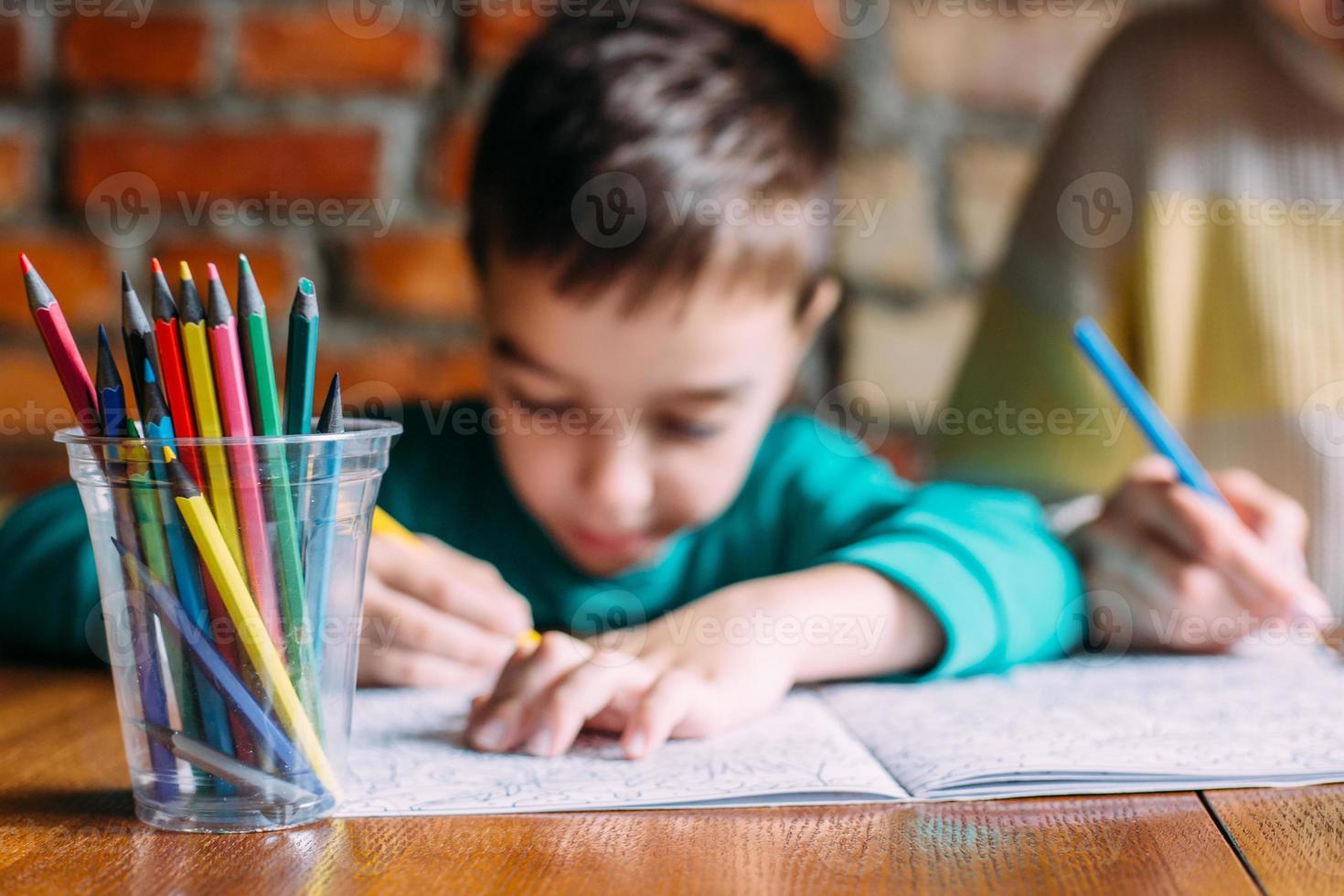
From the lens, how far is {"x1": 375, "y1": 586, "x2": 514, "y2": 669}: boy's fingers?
55 cm

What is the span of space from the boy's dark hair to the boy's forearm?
19 centimetres

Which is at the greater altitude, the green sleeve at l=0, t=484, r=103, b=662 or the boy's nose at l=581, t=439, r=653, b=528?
the boy's nose at l=581, t=439, r=653, b=528

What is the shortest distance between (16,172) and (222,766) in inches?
33.8

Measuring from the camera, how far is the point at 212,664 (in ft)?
1.10

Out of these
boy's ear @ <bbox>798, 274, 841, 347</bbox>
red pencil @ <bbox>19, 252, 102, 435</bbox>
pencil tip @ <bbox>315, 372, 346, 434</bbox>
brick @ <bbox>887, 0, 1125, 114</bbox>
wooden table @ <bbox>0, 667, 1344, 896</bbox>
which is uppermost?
brick @ <bbox>887, 0, 1125, 114</bbox>

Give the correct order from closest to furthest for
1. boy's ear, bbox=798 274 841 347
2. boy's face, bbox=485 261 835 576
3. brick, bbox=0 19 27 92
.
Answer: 1. boy's face, bbox=485 261 835 576
2. boy's ear, bbox=798 274 841 347
3. brick, bbox=0 19 27 92

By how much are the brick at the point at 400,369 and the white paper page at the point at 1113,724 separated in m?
0.59

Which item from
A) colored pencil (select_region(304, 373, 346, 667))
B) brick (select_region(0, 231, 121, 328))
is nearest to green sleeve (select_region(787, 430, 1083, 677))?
Answer: colored pencil (select_region(304, 373, 346, 667))

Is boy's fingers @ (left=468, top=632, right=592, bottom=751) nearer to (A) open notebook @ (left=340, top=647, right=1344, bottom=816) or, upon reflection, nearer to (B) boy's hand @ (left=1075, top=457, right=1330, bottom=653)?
(A) open notebook @ (left=340, top=647, right=1344, bottom=816)

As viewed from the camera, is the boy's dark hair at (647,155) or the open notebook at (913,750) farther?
the boy's dark hair at (647,155)

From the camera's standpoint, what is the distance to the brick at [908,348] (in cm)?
Result: 106

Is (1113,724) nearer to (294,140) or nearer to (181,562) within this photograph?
(181,562)

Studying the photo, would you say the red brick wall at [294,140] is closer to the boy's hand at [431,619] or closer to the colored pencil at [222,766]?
the boy's hand at [431,619]

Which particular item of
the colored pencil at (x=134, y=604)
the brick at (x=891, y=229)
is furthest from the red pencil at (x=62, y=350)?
the brick at (x=891, y=229)
